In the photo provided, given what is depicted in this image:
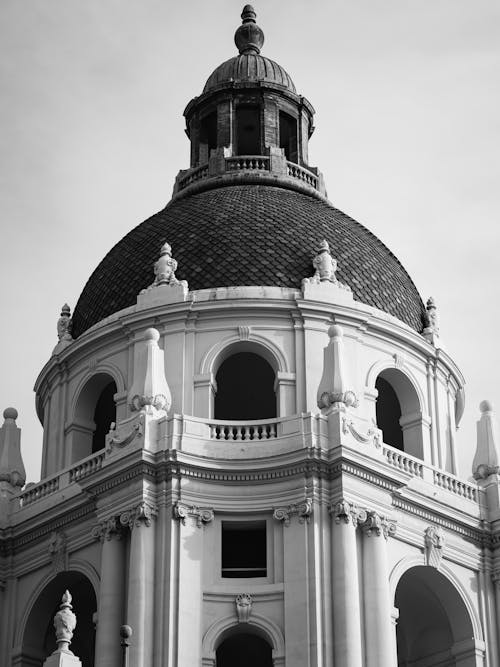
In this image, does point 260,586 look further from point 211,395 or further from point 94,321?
point 94,321

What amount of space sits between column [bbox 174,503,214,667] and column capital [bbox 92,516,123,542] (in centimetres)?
146

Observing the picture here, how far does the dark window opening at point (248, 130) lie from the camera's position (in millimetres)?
51531

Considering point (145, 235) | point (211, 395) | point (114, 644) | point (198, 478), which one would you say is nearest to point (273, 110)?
point (145, 235)

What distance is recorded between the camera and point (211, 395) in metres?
43.0

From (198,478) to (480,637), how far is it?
7.92 meters

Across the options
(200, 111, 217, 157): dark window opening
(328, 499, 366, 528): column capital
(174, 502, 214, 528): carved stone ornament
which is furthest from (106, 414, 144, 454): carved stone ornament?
(200, 111, 217, 157): dark window opening

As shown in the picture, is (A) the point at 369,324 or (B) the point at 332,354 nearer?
(B) the point at 332,354

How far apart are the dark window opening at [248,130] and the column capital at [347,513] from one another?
15.8 meters

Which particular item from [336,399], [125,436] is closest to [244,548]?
[125,436]

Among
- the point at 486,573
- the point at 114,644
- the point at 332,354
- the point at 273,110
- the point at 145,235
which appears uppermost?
the point at 273,110

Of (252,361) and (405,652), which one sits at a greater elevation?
(252,361)

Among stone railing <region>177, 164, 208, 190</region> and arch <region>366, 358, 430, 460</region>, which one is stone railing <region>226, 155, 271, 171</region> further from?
arch <region>366, 358, 430, 460</region>

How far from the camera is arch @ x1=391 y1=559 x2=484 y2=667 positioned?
41.0 metres

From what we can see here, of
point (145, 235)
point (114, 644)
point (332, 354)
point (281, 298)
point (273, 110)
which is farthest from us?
point (273, 110)
